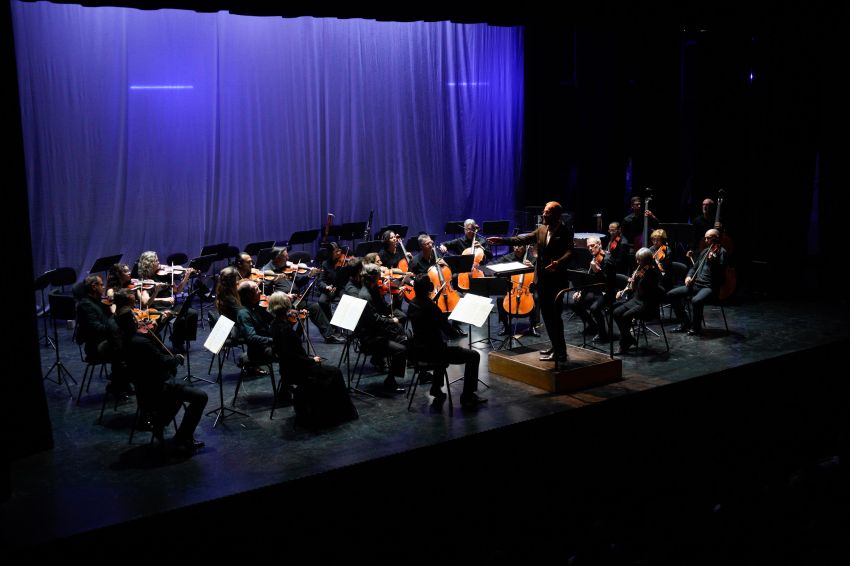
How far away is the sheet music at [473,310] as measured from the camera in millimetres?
8266

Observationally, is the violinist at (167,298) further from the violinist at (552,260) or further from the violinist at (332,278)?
the violinist at (552,260)

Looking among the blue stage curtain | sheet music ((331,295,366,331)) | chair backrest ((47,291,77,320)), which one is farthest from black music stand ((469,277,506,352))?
the blue stage curtain

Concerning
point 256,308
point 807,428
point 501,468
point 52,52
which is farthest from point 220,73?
point 807,428

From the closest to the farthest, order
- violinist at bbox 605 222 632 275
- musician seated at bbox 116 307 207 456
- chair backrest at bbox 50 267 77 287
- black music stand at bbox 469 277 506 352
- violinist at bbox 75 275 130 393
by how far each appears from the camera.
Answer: musician seated at bbox 116 307 207 456, violinist at bbox 75 275 130 393, black music stand at bbox 469 277 506 352, chair backrest at bbox 50 267 77 287, violinist at bbox 605 222 632 275

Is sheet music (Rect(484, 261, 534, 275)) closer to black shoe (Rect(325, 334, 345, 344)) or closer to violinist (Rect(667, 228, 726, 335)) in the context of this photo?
black shoe (Rect(325, 334, 345, 344))

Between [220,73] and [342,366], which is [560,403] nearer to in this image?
[342,366]

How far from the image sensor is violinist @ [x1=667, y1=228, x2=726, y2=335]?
1064 centimetres

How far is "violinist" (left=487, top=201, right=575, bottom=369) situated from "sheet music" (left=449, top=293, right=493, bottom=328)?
0.60m

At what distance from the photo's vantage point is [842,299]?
12688 mm

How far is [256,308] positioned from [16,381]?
2.54 m

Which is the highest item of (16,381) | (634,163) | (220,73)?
(220,73)

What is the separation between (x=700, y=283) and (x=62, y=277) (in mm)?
8174

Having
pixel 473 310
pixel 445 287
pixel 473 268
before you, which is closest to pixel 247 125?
pixel 473 268

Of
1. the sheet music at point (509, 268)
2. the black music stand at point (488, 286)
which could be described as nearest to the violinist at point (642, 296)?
the black music stand at point (488, 286)
